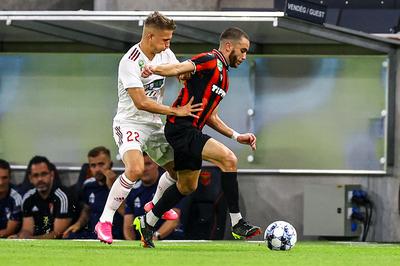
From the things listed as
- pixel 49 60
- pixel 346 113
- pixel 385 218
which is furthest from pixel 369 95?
pixel 49 60

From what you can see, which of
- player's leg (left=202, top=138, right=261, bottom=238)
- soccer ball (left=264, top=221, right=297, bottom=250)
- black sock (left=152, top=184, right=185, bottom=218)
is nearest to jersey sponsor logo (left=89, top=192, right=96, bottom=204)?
black sock (left=152, top=184, right=185, bottom=218)

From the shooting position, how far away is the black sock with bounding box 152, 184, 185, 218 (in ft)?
40.0

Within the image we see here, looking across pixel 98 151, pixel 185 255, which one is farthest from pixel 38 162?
pixel 185 255

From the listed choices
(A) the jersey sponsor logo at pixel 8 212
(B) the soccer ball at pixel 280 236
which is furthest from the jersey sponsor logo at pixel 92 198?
(B) the soccer ball at pixel 280 236

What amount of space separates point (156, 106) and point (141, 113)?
474mm

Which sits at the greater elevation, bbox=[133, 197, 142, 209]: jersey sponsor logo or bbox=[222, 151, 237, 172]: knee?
bbox=[222, 151, 237, 172]: knee

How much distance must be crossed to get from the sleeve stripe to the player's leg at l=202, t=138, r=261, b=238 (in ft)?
16.8

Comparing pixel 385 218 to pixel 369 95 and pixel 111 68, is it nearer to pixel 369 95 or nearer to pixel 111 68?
pixel 369 95

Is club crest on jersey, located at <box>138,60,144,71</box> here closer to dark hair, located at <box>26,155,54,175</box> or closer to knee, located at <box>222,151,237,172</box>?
knee, located at <box>222,151,237,172</box>

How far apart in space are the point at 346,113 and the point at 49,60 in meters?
4.04

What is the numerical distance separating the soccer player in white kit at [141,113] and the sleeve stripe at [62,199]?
14.1 ft

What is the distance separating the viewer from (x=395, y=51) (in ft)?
55.8

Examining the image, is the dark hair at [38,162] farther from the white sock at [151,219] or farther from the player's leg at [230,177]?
the player's leg at [230,177]

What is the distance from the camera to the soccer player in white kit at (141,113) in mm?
12016
